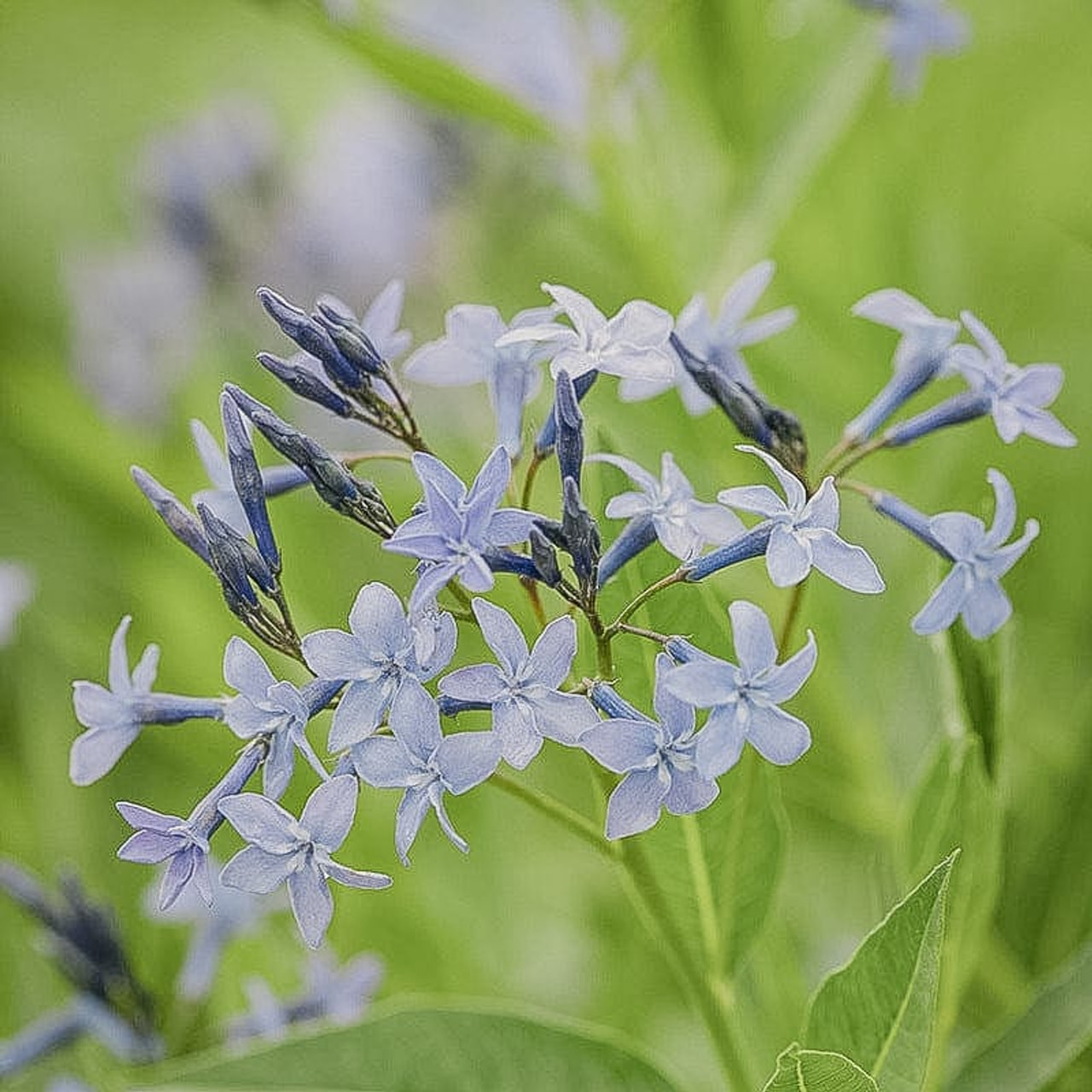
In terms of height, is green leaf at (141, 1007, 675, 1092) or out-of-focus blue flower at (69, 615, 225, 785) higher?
out-of-focus blue flower at (69, 615, 225, 785)

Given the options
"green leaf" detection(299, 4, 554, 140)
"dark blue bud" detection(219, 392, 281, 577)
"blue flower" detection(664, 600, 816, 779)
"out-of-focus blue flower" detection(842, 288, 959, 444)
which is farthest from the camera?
"green leaf" detection(299, 4, 554, 140)

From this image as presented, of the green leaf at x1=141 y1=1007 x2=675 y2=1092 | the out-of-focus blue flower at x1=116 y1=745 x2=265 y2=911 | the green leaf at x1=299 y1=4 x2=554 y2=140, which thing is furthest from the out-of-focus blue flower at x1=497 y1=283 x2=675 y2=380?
the green leaf at x1=299 y1=4 x2=554 y2=140

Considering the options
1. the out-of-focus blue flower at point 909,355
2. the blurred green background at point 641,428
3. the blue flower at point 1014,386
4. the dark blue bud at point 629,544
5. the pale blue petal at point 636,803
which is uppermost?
the blue flower at point 1014,386

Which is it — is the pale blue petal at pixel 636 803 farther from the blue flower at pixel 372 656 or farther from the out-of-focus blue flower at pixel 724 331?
the out-of-focus blue flower at pixel 724 331

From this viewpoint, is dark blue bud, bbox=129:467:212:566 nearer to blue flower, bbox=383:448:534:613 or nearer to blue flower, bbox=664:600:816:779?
blue flower, bbox=383:448:534:613

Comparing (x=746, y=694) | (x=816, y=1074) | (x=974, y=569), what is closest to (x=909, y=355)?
(x=974, y=569)

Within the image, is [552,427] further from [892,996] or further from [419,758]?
[892,996]

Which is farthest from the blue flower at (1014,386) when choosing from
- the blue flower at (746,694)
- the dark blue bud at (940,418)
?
the blue flower at (746,694)
